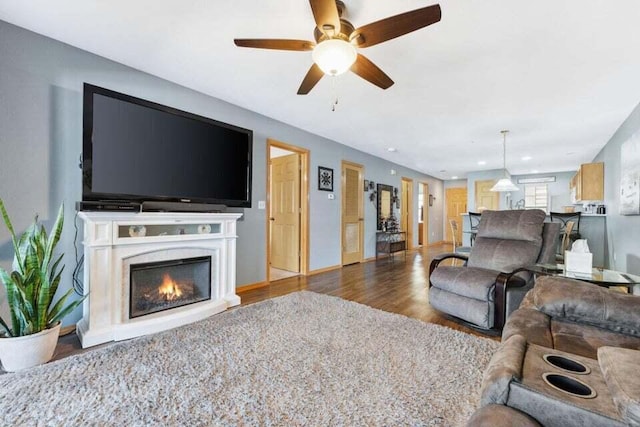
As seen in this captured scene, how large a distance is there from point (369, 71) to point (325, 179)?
286 cm

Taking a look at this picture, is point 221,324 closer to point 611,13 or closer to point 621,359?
point 621,359

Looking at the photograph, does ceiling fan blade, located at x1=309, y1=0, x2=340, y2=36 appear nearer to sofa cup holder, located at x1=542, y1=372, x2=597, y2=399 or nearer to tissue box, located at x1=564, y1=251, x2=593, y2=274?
sofa cup holder, located at x1=542, y1=372, x2=597, y2=399

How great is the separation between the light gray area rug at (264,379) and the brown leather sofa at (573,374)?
61 cm

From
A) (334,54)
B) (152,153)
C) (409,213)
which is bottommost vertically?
(409,213)

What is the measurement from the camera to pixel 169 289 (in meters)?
2.71

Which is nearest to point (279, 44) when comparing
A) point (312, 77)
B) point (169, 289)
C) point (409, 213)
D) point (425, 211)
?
point (312, 77)

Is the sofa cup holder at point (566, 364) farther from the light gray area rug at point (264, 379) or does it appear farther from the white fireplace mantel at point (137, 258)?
the white fireplace mantel at point (137, 258)

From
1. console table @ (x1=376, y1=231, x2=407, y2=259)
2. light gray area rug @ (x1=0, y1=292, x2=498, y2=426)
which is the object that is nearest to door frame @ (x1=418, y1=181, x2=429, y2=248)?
console table @ (x1=376, y1=231, x2=407, y2=259)

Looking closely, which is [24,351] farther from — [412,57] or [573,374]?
[412,57]

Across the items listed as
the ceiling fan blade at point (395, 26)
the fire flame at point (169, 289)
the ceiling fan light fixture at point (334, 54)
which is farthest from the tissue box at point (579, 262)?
the fire flame at point (169, 289)

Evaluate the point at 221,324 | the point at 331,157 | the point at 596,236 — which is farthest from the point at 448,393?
the point at 596,236

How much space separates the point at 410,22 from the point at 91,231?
102 inches

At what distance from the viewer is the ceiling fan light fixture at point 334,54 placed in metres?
1.69

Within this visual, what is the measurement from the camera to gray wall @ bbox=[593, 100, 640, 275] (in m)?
3.26
